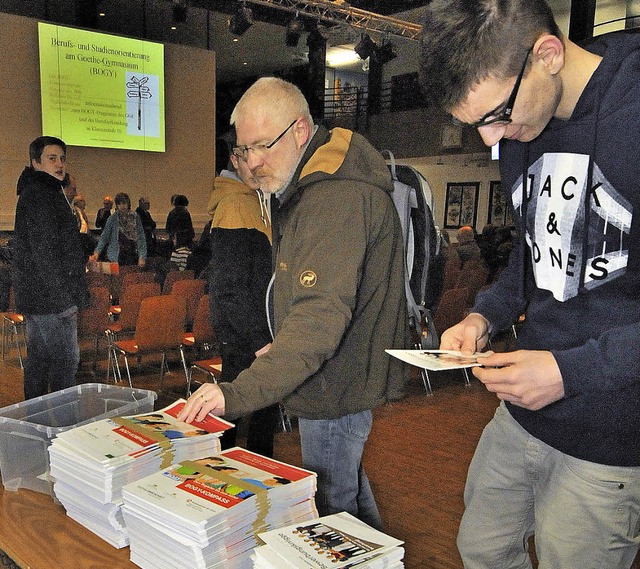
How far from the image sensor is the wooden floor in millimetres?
2855

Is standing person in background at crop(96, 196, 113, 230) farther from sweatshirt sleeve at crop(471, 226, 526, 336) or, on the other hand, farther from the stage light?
sweatshirt sleeve at crop(471, 226, 526, 336)

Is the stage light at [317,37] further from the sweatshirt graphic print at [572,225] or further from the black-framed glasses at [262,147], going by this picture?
the sweatshirt graphic print at [572,225]

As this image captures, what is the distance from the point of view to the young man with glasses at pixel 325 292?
4.83 ft

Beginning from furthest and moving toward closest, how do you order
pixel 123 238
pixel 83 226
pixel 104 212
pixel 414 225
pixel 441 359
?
pixel 123 238 → pixel 104 212 → pixel 83 226 → pixel 414 225 → pixel 441 359

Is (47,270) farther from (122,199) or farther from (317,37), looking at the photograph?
(317,37)

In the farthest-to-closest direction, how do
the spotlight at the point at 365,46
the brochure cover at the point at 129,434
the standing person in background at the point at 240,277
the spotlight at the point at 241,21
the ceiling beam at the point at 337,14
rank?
1. the spotlight at the point at 365,46
2. the ceiling beam at the point at 337,14
3. the spotlight at the point at 241,21
4. the standing person in background at the point at 240,277
5. the brochure cover at the point at 129,434

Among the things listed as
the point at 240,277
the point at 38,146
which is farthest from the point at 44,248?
the point at 240,277

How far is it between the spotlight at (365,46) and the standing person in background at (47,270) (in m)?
2.15

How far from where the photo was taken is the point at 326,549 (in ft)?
3.93

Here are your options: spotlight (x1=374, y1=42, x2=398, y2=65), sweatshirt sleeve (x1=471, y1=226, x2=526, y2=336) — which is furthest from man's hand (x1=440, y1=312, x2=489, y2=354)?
spotlight (x1=374, y1=42, x2=398, y2=65)

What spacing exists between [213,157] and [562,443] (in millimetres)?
3241

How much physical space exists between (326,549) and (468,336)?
0.54 meters

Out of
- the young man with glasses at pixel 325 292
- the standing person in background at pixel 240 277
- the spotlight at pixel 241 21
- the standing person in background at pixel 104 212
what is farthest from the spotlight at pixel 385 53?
the young man with glasses at pixel 325 292

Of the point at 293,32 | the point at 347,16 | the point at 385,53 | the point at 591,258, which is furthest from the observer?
the point at 385,53
